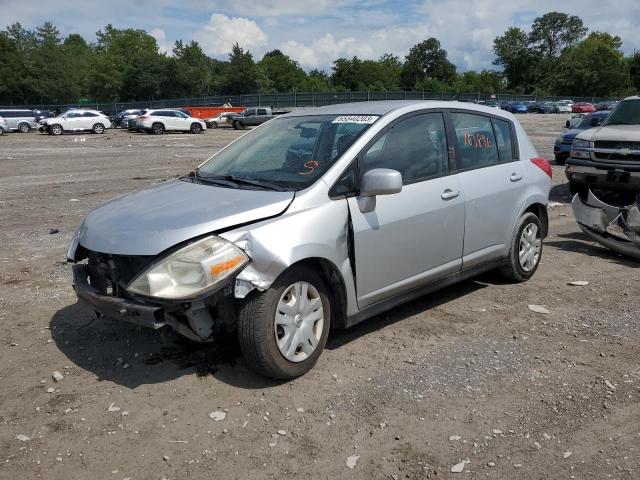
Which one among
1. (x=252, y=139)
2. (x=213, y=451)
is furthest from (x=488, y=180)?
(x=213, y=451)

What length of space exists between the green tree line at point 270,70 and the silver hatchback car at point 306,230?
83930mm

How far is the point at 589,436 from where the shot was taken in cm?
330

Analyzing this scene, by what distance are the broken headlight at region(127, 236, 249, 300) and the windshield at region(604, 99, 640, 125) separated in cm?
901

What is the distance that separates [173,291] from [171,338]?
47.7 inches

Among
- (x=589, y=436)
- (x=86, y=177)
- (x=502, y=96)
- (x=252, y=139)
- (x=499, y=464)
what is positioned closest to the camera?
(x=499, y=464)

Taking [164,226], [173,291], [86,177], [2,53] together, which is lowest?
[86,177]

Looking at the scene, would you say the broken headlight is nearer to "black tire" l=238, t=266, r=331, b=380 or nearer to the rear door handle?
"black tire" l=238, t=266, r=331, b=380

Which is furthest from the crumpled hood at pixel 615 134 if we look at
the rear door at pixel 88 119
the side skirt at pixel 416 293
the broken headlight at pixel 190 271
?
the rear door at pixel 88 119

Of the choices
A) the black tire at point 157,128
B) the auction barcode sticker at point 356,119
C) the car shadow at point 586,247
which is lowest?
the black tire at point 157,128

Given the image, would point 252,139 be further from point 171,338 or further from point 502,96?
point 502,96

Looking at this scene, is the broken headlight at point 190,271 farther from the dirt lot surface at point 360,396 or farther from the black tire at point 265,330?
the dirt lot surface at point 360,396

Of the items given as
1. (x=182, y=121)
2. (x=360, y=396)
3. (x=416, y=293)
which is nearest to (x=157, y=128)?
(x=182, y=121)

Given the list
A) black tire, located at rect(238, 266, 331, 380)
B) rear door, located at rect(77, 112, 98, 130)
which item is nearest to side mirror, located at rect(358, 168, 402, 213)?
black tire, located at rect(238, 266, 331, 380)

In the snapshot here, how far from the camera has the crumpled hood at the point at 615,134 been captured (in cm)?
926
